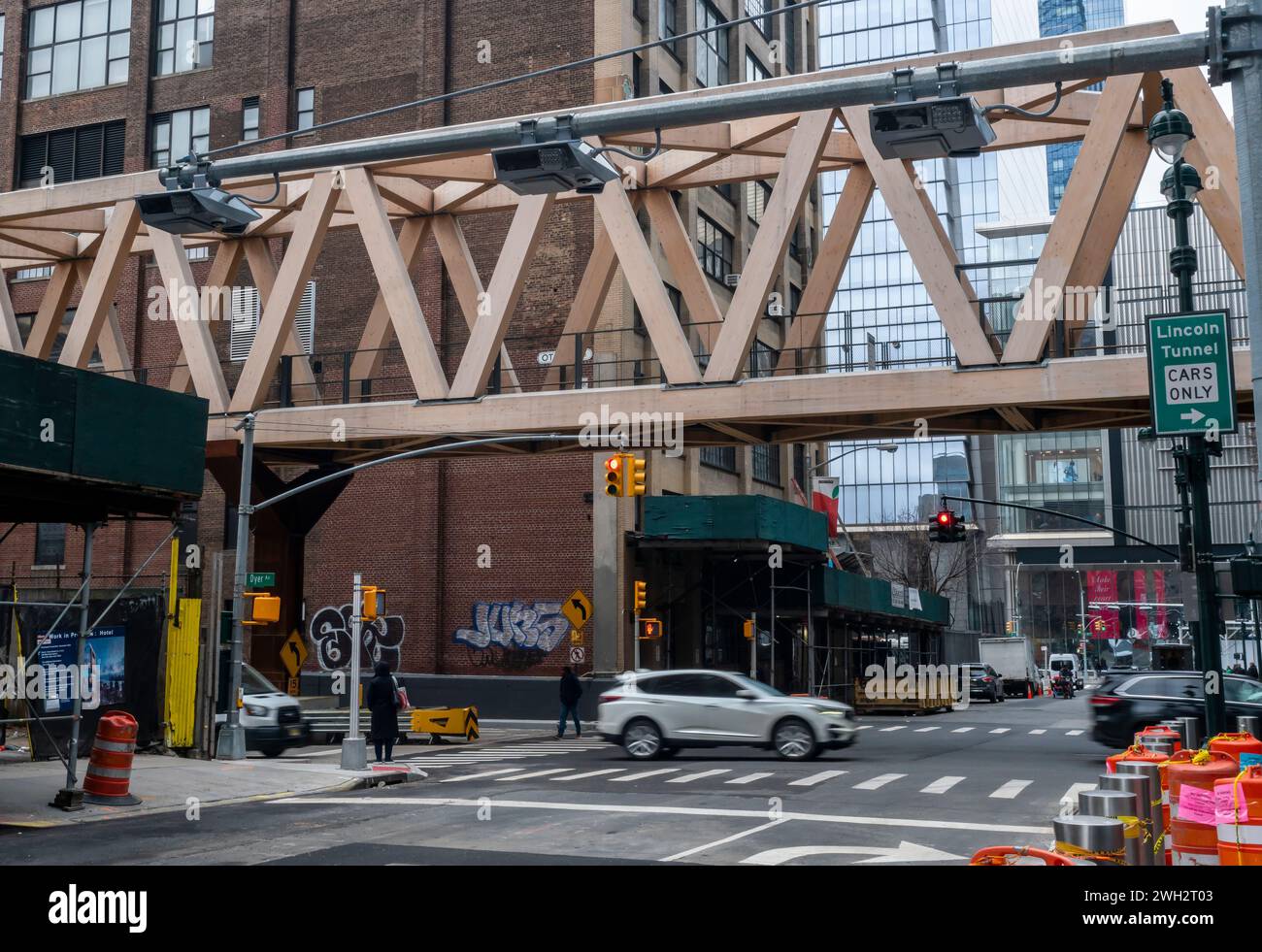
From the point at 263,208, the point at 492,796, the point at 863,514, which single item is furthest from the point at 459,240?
the point at 863,514

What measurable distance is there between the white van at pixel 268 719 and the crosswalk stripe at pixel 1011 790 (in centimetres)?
1450

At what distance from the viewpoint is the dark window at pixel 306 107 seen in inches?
1698

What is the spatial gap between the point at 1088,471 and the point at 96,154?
319 feet

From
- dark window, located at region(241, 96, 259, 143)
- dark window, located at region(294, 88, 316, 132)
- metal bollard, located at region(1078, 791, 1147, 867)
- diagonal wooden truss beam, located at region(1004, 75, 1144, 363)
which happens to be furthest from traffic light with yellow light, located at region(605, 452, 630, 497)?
dark window, located at region(241, 96, 259, 143)

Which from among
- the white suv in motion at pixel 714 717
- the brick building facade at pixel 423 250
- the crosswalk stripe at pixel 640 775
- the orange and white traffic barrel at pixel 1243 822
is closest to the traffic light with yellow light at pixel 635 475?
the white suv in motion at pixel 714 717

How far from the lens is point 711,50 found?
4634cm

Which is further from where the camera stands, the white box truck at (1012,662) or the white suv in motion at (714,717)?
the white box truck at (1012,662)

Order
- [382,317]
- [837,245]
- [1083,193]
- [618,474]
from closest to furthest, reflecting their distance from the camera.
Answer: [1083,193], [618,474], [837,245], [382,317]

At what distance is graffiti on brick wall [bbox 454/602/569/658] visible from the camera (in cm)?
3794

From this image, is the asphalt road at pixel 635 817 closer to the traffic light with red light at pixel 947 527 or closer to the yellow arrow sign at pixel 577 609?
the traffic light with red light at pixel 947 527

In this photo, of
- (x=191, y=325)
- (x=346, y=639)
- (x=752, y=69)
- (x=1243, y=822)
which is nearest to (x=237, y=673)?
(x=191, y=325)

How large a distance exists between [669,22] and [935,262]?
22.1 m

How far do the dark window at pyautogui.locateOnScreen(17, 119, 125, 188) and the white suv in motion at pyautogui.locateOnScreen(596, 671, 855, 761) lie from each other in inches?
1248

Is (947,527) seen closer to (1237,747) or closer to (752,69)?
(1237,747)
